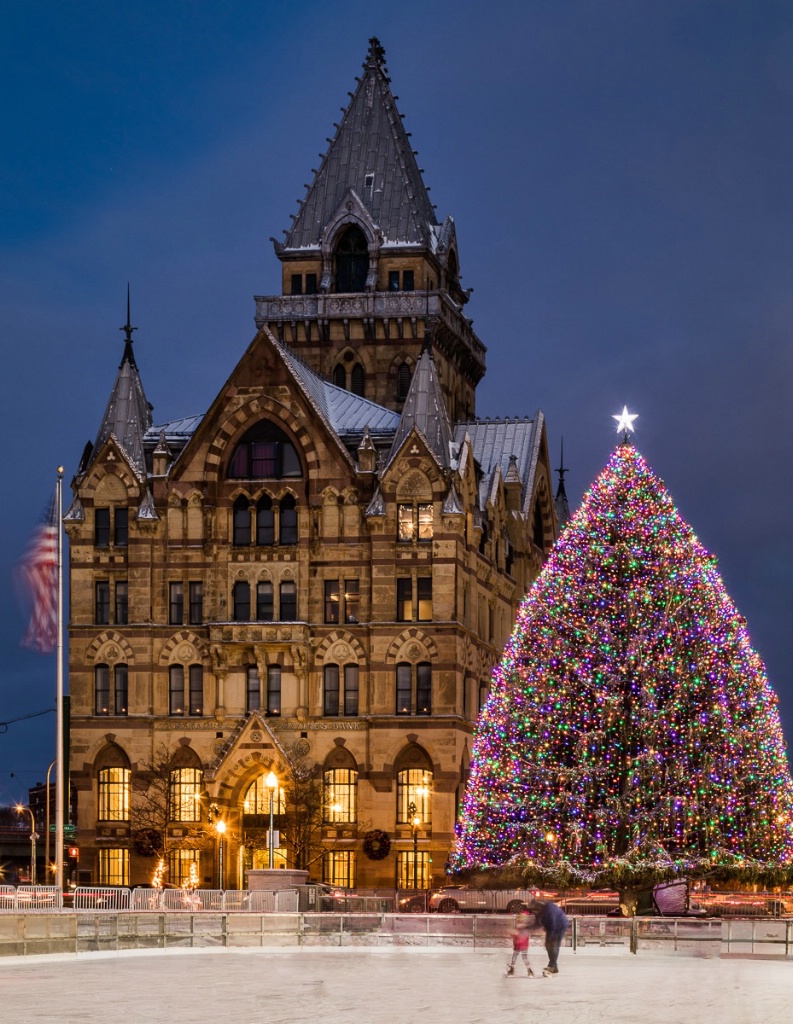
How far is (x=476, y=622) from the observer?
99.8 metres

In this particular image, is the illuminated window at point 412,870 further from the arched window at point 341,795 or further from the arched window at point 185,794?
the arched window at point 185,794

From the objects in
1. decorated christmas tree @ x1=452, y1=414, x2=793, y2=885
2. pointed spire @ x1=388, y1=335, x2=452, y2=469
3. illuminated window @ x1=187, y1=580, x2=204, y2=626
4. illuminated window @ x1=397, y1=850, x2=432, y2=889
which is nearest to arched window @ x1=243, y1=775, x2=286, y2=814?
illuminated window @ x1=397, y1=850, x2=432, y2=889

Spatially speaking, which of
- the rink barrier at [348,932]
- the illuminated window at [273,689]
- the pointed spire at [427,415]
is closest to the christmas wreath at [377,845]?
the illuminated window at [273,689]

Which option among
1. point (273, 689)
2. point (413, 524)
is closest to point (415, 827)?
point (273, 689)

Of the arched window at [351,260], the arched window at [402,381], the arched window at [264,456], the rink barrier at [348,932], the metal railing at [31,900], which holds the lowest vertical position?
the rink barrier at [348,932]

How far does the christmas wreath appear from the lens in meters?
94.0

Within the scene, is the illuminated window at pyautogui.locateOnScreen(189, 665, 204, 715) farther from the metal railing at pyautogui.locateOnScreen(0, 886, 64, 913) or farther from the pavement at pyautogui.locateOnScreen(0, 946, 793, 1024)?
the pavement at pyautogui.locateOnScreen(0, 946, 793, 1024)

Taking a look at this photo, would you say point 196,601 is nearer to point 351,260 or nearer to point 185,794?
point 185,794

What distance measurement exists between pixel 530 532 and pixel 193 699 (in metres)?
23.1

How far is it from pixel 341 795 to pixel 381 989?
177 ft

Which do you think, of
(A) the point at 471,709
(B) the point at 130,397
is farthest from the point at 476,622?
(B) the point at 130,397

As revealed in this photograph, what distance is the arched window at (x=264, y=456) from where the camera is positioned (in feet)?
323

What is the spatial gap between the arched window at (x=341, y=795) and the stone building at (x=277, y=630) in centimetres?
10

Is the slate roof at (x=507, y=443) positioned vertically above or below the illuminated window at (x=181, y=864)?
above
